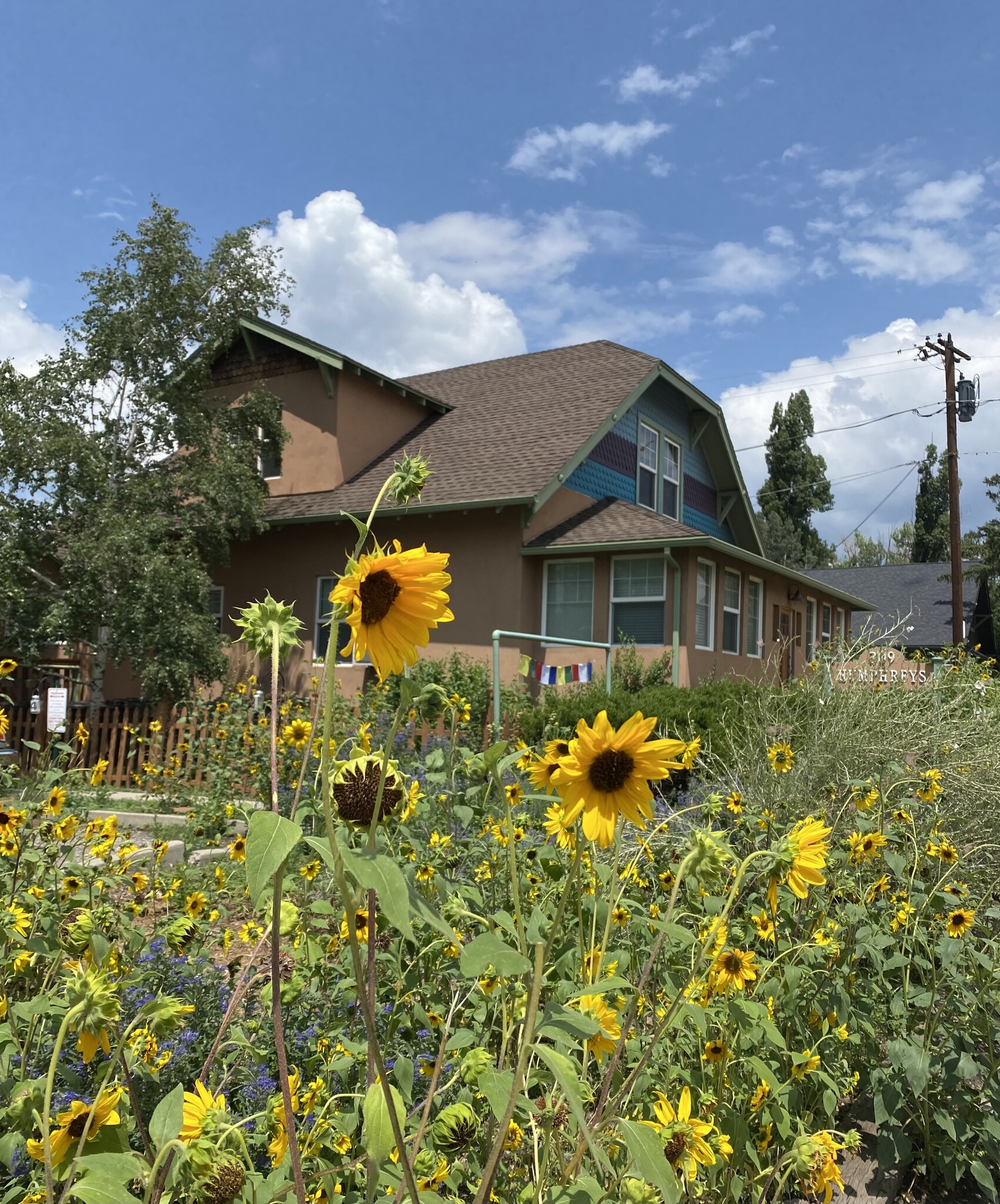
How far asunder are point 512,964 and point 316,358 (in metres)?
15.8

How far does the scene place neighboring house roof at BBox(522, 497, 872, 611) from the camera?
13.2 meters

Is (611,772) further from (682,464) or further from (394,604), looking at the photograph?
(682,464)

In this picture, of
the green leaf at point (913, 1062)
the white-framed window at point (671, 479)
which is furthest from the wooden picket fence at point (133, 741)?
the white-framed window at point (671, 479)

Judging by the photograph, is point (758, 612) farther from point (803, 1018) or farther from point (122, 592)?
point (803, 1018)

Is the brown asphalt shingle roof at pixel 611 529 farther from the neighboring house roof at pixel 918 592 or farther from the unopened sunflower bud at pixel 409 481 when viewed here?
the neighboring house roof at pixel 918 592

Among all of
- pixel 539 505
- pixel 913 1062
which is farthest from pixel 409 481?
pixel 539 505

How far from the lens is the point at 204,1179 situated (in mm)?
1142

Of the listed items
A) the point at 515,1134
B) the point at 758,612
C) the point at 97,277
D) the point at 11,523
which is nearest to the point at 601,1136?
the point at 515,1134

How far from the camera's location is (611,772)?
4.72ft

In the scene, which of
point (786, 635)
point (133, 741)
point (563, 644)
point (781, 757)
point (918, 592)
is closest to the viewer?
point (781, 757)

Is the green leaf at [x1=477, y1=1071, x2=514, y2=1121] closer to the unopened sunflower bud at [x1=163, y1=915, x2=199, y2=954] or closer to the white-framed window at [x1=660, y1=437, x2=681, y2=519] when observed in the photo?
the unopened sunflower bud at [x1=163, y1=915, x2=199, y2=954]

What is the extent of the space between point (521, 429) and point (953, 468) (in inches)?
524

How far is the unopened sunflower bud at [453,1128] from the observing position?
142cm

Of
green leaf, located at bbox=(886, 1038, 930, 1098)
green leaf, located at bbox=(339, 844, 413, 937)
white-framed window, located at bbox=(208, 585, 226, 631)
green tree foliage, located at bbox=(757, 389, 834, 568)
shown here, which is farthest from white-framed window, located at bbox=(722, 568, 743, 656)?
green tree foliage, located at bbox=(757, 389, 834, 568)
